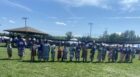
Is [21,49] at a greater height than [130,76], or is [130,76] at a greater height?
[21,49]

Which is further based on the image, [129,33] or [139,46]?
[129,33]

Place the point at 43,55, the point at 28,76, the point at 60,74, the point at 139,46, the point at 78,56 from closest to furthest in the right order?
the point at 28,76 < the point at 60,74 < the point at 43,55 < the point at 78,56 < the point at 139,46

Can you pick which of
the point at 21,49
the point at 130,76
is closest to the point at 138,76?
the point at 130,76

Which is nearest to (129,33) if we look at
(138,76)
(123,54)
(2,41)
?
(2,41)

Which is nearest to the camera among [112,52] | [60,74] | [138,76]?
[60,74]

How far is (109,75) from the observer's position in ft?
56.7

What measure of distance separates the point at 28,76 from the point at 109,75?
5.03 m

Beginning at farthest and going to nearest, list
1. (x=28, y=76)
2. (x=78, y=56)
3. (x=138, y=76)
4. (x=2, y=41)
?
(x=2, y=41), (x=78, y=56), (x=138, y=76), (x=28, y=76)

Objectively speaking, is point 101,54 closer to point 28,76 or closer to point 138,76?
point 138,76

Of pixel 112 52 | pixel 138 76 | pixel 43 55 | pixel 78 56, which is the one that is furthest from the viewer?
pixel 112 52

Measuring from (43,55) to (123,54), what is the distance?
28.5 ft

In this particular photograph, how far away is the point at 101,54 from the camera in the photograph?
26.2 metres

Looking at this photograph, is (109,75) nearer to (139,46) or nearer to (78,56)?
(78,56)

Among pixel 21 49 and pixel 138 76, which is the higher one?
pixel 21 49
